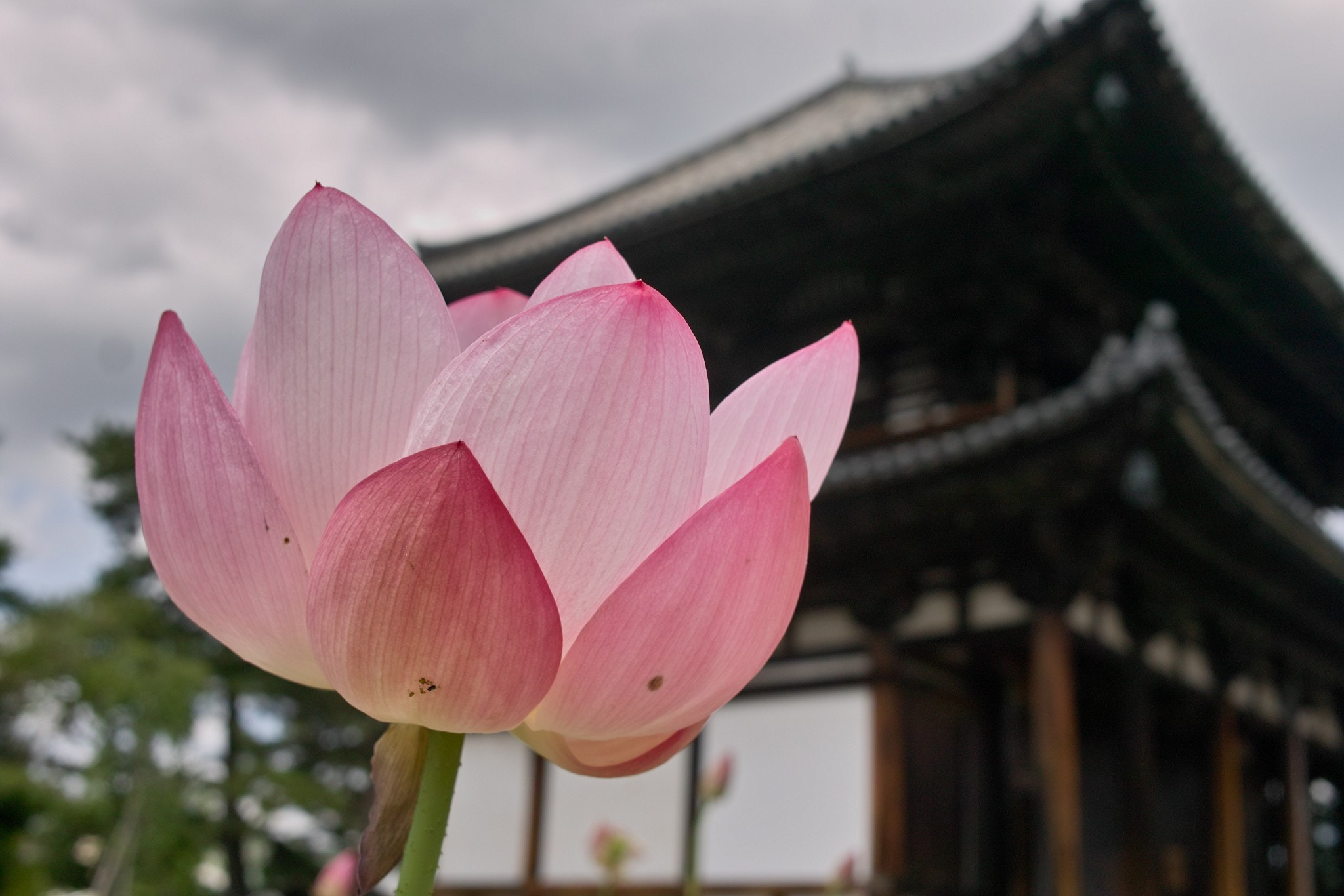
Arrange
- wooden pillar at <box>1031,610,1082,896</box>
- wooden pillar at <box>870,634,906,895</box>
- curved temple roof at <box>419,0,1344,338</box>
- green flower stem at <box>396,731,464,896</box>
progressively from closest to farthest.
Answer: green flower stem at <box>396,731,464,896</box> → wooden pillar at <box>1031,610,1082,896</box> → curved temple roof at <box>419,0,1344,338</box> → wooden pillar at <box>870,634,906,895</box>

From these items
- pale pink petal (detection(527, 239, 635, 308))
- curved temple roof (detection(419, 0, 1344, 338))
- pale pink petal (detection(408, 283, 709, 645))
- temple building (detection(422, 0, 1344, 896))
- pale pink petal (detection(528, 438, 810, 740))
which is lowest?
pale pink petal (detection(528, 438, 810, 740))

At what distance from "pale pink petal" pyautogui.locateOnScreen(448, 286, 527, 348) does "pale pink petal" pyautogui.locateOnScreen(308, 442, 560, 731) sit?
16 centimetres

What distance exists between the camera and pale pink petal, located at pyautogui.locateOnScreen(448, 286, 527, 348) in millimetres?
442

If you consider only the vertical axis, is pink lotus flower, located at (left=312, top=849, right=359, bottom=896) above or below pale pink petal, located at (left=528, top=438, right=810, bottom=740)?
below

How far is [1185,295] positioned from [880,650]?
2911mm

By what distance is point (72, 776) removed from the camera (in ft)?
46.9

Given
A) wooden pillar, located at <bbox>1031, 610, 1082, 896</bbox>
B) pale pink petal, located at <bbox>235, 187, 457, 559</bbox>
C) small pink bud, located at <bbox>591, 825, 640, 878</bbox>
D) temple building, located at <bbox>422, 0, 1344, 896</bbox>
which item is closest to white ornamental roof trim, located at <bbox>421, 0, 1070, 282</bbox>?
temple building, located at <bbox>422, 0, 1344, 896</bbox>

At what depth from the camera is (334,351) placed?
332mm

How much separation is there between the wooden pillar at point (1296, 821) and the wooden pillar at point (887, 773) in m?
3.16

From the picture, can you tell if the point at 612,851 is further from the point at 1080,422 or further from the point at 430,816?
the point at 1080,422

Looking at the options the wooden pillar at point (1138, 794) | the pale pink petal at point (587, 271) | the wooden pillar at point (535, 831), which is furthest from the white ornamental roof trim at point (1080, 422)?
the pale pink petal at point (587, 271)

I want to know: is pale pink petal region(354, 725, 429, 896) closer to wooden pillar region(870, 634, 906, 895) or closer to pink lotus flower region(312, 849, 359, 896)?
pink lotus flower region(312, 849, 359, 896)

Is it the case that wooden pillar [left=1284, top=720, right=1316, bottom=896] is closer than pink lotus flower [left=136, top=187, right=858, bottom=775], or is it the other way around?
pink lotus flower [left=136, top=187, right=858, bottom=775]

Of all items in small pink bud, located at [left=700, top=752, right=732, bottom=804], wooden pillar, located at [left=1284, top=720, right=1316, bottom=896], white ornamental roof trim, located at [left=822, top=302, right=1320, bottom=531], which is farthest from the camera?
wooden pillar, located at [left=1284, top=720, right=1316, bottom=896]
